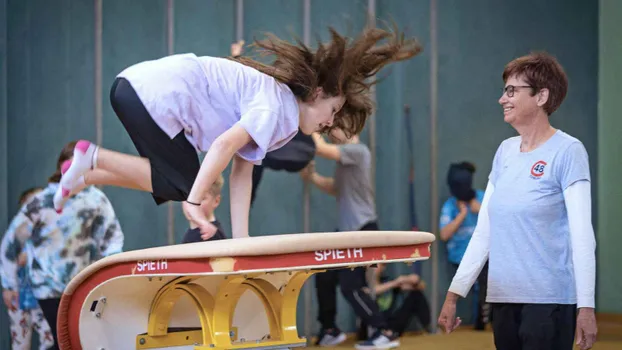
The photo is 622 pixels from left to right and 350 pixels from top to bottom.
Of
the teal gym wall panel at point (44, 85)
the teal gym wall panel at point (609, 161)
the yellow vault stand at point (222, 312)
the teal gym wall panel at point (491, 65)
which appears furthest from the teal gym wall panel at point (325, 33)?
the yellow vault stand at point (222, 312)

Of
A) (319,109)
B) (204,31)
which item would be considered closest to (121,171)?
(319,109)

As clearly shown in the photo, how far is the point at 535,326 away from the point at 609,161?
17.0 ft

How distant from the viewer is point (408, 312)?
6.29 m

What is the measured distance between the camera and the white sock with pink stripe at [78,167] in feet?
8.89

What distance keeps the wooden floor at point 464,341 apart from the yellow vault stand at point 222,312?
9.81 ft

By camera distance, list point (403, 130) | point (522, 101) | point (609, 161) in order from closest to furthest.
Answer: point (522, 101)
point (403, 130)
point (609, 161)

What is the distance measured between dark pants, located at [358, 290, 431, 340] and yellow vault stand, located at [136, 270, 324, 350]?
3455mm

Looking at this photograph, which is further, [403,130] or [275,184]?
[403,130]

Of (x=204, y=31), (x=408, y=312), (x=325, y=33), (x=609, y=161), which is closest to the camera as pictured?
(x=204, y=31)

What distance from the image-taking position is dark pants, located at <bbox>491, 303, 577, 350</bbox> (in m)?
2.40

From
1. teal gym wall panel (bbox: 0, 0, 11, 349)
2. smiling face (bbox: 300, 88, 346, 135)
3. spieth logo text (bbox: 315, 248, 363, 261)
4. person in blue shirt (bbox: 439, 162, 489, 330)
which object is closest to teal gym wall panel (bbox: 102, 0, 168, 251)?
teal gym wall panel (bbox: 0, 0, 11, 349)

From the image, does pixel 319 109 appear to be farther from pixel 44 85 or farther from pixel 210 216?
pixel 44 85

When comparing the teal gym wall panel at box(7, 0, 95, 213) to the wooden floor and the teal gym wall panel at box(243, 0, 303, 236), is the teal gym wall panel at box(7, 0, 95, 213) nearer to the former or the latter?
the teal gym wall panel at box(243, 0, 303, 236)

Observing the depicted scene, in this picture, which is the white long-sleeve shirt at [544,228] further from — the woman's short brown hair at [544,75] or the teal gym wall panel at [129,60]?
the teal gym wall panel at [129,60]
